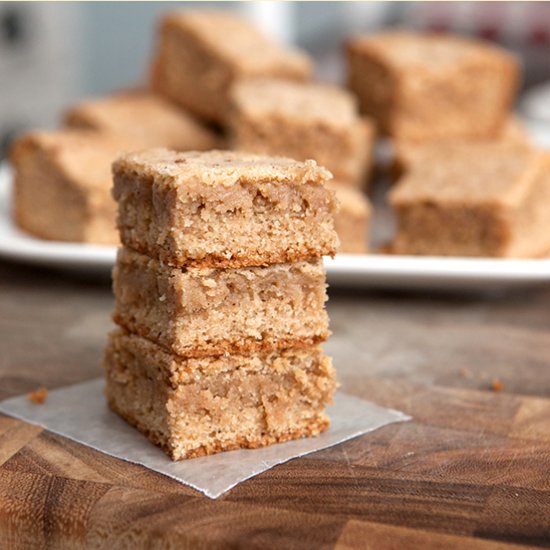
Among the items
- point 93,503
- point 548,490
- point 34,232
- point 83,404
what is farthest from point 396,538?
point 34,232

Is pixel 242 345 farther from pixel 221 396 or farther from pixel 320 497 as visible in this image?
pixel 320 497

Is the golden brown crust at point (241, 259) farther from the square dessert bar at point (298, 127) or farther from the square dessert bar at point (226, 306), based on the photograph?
the square dessert bar at point (298, 127)

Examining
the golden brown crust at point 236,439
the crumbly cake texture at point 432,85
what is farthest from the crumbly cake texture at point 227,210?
the crumbly cake texture at point 432,85

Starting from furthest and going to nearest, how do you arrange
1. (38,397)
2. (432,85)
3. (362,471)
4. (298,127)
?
1. (432,85)
2. (298,127)
3. (38,397)
4. (362,471)

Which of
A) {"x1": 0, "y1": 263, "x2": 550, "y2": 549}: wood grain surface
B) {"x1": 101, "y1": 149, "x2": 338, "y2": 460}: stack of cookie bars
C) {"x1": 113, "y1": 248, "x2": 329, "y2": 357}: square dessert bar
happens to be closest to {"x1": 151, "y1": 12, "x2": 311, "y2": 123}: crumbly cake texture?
{"x1": 0, "y1": 263, "x2": 550, "y2": 549}: wood grain surface

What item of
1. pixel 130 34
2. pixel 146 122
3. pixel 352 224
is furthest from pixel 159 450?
pixel 130 34

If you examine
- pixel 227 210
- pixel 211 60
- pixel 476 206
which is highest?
pixel 227 210
